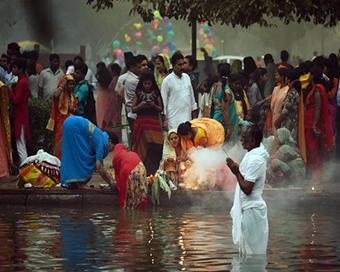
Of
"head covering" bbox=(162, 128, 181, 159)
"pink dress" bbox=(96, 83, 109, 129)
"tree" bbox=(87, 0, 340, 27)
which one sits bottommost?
"head covering" bbox=(162, 128, 181, 159)

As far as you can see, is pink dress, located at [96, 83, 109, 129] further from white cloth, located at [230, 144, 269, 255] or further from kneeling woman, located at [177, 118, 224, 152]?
white cloth, located at [230, 144, 269, 255]

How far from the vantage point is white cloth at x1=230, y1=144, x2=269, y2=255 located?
10.7 meters

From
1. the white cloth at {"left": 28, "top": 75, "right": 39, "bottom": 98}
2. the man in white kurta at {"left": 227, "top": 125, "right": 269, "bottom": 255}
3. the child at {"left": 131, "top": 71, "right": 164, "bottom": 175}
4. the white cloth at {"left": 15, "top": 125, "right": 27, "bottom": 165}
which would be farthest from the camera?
the white cloth at {"left": 28, "top": 75, "right": 39, "bottom": 98}

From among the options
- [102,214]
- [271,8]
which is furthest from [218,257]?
[271,8]

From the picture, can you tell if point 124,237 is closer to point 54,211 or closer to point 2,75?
point 54,211

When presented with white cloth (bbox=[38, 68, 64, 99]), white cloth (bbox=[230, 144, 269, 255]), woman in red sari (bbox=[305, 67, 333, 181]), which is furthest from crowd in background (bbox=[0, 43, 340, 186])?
white cloth (bbox=[230, 144, 269, 255])

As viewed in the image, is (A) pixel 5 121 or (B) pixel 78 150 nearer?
(B) pixel 78 150

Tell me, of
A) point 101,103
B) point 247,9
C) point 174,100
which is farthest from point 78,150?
point 101,103

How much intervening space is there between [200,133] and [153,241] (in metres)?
3.94

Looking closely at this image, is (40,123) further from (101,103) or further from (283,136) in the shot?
(101,103)

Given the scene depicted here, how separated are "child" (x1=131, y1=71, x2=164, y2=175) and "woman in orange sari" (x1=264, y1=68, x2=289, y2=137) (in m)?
1.61

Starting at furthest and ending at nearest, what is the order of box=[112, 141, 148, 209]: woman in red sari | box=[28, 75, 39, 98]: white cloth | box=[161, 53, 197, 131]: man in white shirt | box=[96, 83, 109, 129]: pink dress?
box=[96, 83, 109, 129]: pink dress
box=[28, 75, 39, 98]: white cloth
box=[161, 53, 197, 131]: man in white shirt
box=[112, 141, 148, 209]: woman in red sari

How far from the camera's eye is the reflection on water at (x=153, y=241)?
10.5 meters

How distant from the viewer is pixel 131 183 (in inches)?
590
